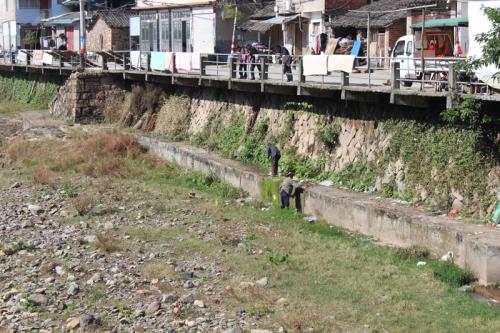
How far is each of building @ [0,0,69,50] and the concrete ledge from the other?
53953mm

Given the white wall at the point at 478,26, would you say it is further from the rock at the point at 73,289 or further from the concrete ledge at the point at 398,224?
the rock at the point at 73,289

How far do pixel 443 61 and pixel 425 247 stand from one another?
5.22 metres

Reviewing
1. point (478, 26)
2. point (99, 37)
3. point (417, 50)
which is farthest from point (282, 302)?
point (99, 37)

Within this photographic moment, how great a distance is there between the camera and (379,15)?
37.8 m

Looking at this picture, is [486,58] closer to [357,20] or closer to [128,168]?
[128,168]

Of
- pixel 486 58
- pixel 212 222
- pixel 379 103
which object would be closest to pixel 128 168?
pixel 212 222

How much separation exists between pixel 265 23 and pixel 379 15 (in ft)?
26.5

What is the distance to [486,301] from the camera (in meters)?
16.4

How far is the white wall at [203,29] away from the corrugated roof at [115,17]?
13.0 metres

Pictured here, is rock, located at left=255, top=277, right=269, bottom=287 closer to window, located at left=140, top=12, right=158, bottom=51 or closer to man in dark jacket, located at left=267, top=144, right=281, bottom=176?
man in dark jacket, located at left=267, top=144, right=281, bottom=176

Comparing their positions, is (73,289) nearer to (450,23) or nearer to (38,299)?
(38,299)

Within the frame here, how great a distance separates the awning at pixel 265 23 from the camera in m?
43.2

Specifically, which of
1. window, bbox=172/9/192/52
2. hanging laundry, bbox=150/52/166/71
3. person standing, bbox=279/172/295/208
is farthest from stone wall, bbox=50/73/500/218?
window, bbox=172/9/192/52

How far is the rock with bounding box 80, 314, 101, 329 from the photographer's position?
50.0ft
